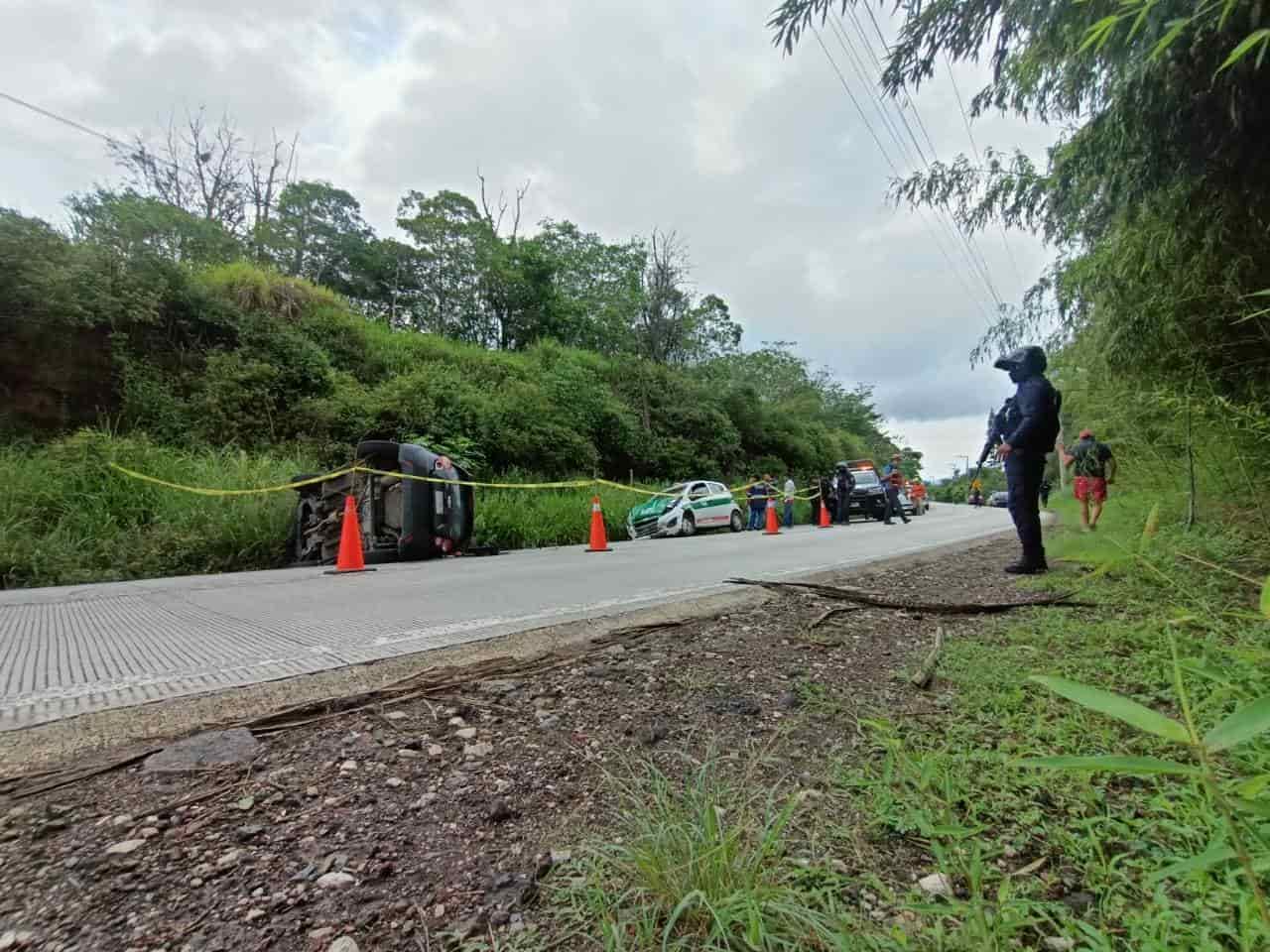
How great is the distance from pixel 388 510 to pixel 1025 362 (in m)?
7.29

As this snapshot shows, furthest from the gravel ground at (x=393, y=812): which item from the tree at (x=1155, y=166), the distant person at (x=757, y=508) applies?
the distant person at (x=757, y=508)

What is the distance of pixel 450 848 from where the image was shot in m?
1.28

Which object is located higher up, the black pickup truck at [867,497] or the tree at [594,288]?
the tree at [594,288]

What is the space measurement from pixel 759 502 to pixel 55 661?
17180mm

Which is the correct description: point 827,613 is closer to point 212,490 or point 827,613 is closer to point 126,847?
point 126,847

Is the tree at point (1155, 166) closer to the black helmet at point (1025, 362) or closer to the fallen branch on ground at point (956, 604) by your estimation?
the black helmet at point (1025, 362)

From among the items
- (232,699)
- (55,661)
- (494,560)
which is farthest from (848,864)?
(494,560)

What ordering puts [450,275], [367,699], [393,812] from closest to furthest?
[393,812]
[367,699]
[450,275]

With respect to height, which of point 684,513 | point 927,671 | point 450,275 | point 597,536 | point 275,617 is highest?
point 450,275

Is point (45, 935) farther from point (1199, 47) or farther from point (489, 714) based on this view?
point (1199, 47)

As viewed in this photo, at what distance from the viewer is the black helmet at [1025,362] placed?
4.62 m

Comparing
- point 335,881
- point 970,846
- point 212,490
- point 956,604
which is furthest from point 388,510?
point 970,846

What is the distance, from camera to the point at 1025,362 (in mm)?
4652

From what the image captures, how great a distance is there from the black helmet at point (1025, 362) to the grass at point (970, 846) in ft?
10.6
